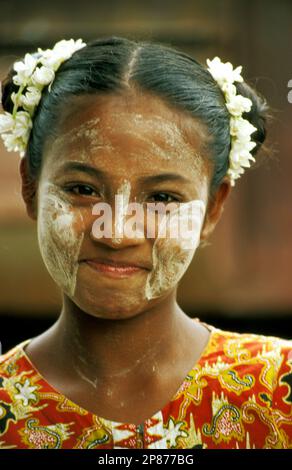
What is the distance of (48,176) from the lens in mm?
2855

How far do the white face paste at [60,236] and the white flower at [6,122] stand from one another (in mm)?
329

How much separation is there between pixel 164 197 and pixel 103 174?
0.22 metres

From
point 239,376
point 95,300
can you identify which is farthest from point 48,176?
point 239,376

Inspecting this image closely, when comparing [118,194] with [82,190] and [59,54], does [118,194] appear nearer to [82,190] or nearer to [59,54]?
[82,190]

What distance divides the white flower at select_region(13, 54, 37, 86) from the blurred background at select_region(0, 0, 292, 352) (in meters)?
1.52

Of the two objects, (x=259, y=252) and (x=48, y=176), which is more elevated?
(x=48, y=176)

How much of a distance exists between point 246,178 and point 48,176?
8.22 feet

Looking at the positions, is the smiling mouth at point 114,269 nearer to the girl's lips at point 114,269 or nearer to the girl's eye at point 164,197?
the girl's lips at point 114,269

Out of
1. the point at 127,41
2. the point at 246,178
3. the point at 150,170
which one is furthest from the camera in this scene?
the point at 246,178

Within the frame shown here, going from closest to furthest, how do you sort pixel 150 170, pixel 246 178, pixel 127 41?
pixel 150 170, pixel 127 41, pixel 246 178

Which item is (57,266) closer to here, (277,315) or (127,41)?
(127,41)

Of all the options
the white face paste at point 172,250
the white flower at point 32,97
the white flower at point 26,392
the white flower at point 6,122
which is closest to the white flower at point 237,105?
the white face paste at point 172,250

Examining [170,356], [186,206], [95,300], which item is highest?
[186,206]

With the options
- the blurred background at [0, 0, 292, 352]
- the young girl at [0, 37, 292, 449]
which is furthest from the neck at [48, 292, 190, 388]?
the blurred background at [0, 0, 292, 352]
